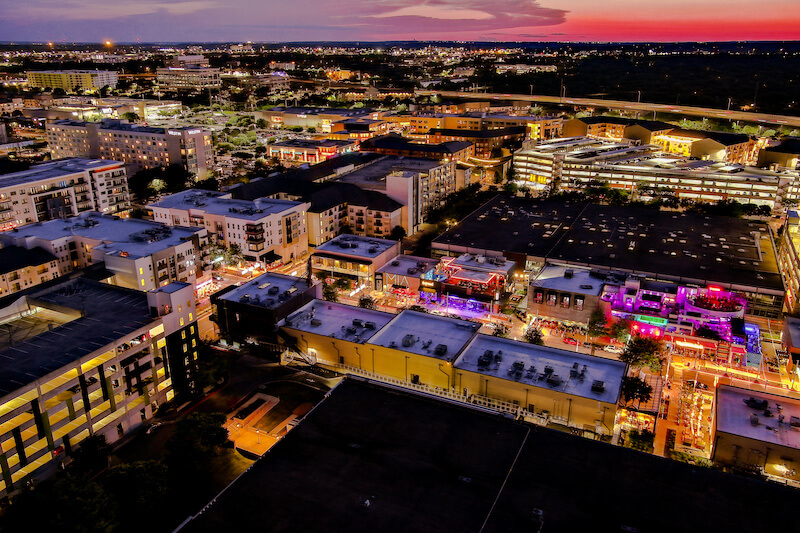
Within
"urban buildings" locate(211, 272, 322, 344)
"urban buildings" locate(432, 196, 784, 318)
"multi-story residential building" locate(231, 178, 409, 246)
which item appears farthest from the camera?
"multi-story residential building" locate(231, 178, 409, 246)

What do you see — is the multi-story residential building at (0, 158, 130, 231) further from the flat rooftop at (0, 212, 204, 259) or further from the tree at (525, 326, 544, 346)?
the tree at (525, 326, 544, 346)

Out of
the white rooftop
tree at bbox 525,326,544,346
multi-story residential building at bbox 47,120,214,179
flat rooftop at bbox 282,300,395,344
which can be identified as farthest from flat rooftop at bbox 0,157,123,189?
tree at bbox 525,326,544,346

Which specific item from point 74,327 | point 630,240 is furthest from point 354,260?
point 630,240

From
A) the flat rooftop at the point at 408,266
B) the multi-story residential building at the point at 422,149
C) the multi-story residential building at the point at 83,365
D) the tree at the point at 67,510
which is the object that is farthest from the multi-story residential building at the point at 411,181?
the tree at the point at 67,510

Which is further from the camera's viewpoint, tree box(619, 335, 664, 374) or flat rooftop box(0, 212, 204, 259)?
flat rooftop box(0, 212, 204, 259)

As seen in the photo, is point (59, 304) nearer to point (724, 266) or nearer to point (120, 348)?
point (120, 348)

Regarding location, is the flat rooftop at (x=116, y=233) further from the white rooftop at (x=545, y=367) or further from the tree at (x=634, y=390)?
the tree at (x=634, y=390)

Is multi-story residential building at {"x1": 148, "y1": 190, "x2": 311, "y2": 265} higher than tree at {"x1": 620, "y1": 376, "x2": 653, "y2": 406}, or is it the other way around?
A: multi-story residential building at {"x1": 148, "y1": 190, "x2": 311, "y2": 265}

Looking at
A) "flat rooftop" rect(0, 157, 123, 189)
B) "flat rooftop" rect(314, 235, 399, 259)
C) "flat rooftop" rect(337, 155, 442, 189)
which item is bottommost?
"flat rooftop" rect(314, 235, 399, 259)
